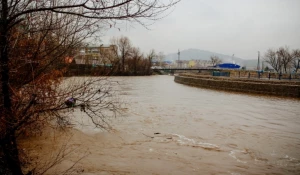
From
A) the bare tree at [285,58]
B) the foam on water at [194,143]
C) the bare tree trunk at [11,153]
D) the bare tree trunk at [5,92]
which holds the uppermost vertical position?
the bare tree at [285,58]

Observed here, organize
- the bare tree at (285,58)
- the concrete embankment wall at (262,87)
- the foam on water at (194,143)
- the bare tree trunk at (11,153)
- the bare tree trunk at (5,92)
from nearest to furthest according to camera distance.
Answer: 1. the bare tree trunk at (5,92)
2. the bare tree trunk at (11,153)
3. the foam on water at (194,143)
4. the concrete embankment wall at (262,87)
5. the bare tree at (285,58)

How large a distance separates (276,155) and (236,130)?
9.62ft

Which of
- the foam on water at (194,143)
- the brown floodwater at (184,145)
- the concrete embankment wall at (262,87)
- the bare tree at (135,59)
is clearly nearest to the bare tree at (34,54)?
the brown floodwater at (184,145)

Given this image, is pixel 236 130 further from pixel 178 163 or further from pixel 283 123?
pixel 178 163

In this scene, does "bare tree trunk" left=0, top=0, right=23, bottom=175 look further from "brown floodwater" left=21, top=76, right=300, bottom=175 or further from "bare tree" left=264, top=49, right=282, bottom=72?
"bare tree" left=264, top=49, right=282, bottom=72

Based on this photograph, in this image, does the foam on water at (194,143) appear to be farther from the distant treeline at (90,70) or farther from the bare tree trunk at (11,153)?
the bare tree trunk at (11,153)

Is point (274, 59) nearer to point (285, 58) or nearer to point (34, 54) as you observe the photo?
point (285, 58)

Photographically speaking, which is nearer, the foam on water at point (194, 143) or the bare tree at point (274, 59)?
the foam on water at point (194, 143)

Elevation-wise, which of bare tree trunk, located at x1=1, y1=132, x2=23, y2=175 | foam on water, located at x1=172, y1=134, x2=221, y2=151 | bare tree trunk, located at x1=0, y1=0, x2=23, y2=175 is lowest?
foam on water, located at x1=172, y1=134, x2=221, y2=151

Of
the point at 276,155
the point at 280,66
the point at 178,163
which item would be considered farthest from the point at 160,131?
the point at 280,66

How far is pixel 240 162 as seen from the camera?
6.77 m

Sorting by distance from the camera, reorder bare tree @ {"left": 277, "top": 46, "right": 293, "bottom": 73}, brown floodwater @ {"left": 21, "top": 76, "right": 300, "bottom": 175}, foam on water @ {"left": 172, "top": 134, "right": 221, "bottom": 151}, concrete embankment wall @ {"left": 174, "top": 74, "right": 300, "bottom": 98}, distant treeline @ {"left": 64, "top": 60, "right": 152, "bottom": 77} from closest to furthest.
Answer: distant treeline @ {"left": 64, "top": 60, "right": 152, "bottom": 77} → brown floodwater @ {"left": 21, "top": 76, "right": 300, "bottom": 175} → foam on water @ {"left": 172, "top": 134, "right": 221, "bottom": 151} → concrete embankment wall @ {"left": 174, "top": 74, "right": 300, "bottom": 98} → bare tree @ {"left": 277, "top": 46, "right": 293, "bottom": 73}

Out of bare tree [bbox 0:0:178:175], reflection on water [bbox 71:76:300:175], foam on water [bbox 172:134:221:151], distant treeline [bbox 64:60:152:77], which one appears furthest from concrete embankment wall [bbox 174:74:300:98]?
bare tree [bbox 0:0:178:175]

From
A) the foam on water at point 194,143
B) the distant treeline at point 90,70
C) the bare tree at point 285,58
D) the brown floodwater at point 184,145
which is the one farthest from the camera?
the bare tree at point 285,58
